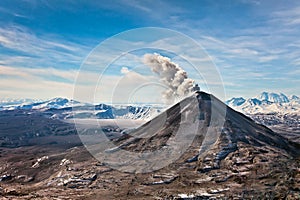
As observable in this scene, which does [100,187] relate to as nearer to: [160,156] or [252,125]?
[160,156]

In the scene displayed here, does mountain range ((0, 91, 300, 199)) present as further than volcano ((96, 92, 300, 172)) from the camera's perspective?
No

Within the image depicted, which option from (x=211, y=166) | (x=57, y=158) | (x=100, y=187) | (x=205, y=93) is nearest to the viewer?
(x=100, y=187)

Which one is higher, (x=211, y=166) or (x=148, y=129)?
(x=148, y=129)

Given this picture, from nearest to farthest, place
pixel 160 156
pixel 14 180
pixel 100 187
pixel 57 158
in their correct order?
1. pixel 100 187
2. pixel 160 156
3. pixel 14 180
4. pixel 57 158

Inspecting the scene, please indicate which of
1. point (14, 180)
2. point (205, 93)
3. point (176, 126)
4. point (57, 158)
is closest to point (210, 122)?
point (176, 126)

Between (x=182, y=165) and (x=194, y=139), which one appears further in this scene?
(x=194, y=139)

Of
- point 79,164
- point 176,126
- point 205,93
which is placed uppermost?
point 205,93

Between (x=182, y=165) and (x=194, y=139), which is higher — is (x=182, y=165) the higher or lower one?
the lower one

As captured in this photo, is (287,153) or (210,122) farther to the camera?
(210,122)

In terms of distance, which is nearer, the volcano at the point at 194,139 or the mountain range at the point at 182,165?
the mountain range at the point at 182,165
